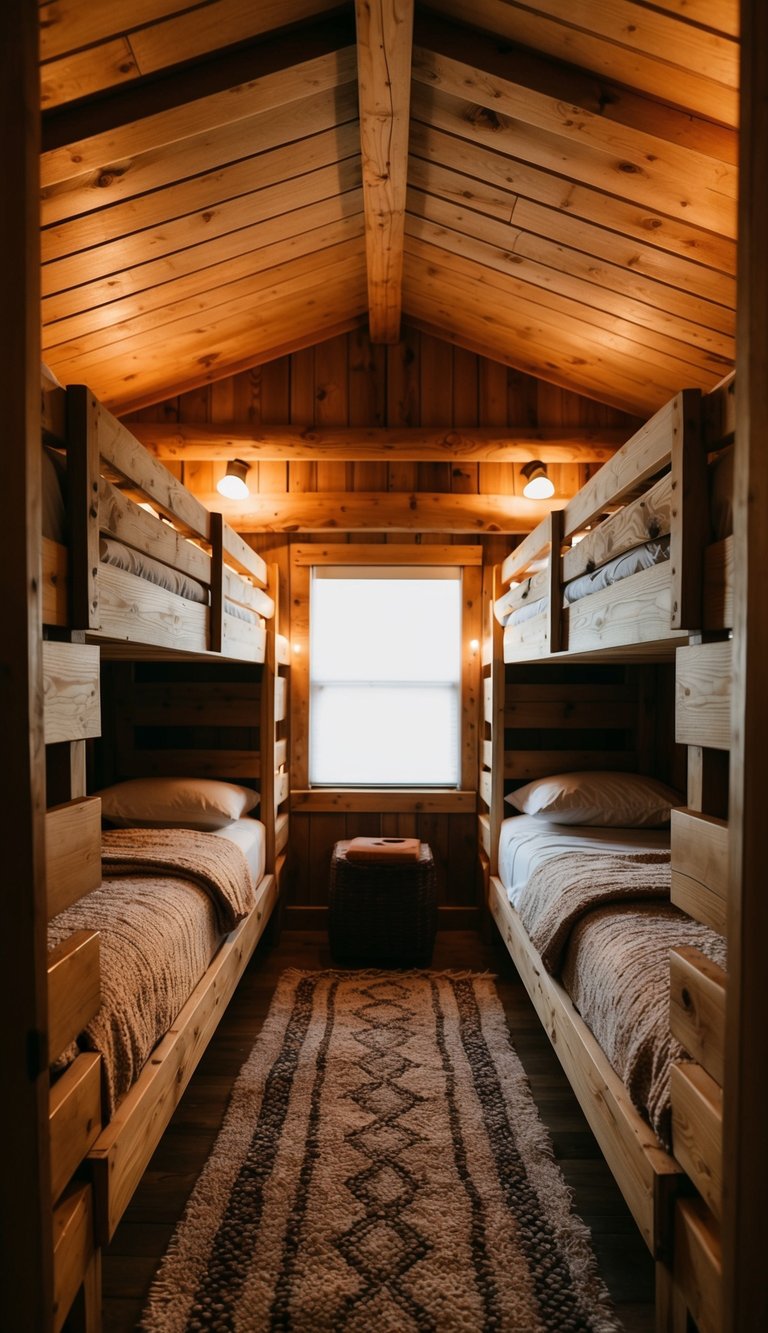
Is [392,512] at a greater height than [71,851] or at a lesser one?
greater

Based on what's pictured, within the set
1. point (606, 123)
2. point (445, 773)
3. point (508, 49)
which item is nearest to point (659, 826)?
point (445, 773)

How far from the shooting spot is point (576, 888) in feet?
7.14

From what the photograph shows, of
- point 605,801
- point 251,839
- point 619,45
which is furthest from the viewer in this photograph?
point 605,801

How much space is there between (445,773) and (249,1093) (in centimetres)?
220

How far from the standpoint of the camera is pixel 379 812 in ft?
13.9

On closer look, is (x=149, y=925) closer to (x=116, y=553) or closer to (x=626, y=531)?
(x=116, y=553)

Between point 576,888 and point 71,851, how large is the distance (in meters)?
1.40

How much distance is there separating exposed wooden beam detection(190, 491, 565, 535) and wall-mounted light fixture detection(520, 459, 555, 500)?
0.16m

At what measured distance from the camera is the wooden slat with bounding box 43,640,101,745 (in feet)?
4.02

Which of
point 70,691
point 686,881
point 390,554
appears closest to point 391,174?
point 390,554

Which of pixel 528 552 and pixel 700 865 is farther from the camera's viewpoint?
pixel 528 552

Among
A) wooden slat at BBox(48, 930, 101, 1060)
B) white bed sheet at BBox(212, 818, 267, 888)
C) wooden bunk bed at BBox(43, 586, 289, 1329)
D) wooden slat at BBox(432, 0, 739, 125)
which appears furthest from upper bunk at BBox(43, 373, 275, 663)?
wooden slat at BBox(432, 0, 739, 125)

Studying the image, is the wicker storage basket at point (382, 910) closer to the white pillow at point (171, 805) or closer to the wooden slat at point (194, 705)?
A: the white pillow at point (171, 805)

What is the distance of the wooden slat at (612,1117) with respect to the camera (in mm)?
1302
